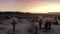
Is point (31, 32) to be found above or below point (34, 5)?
below

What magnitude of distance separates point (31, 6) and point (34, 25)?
1.99 ft

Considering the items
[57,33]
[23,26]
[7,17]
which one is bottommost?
[57,33]

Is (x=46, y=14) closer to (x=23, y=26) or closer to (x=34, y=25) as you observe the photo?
(x=34, y=25)

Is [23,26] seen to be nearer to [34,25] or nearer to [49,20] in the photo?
[34,25]

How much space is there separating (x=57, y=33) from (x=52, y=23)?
1.08 ft

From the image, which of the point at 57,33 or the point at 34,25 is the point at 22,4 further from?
the point at 57,33

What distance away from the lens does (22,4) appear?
3695mm

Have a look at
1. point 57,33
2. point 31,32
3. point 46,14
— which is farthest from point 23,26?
point 57,33

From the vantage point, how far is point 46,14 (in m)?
3.61

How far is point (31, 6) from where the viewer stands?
3.68m

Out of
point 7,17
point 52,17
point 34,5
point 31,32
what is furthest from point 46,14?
point 7,17

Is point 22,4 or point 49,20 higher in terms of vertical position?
point 22,4

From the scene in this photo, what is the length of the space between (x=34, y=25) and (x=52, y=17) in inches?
24.1

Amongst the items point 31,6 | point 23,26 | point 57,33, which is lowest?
point 57,33
